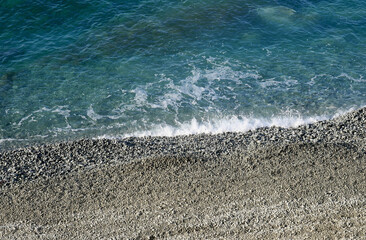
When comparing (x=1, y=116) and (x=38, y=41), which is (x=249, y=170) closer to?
(x=1, y=116)

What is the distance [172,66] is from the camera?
40438 mm

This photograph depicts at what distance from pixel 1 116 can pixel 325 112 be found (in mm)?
23418

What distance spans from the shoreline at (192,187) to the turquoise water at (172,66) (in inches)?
147

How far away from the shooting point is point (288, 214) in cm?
2512

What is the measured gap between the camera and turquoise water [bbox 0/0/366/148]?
35.4 metres

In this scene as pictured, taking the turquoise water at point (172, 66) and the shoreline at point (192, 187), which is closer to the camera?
the shoreline at point (192, 187)

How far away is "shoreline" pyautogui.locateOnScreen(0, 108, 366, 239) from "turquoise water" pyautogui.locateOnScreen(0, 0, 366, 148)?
12.3 feet

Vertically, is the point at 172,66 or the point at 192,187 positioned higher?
the point at 192,187

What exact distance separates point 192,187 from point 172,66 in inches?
619

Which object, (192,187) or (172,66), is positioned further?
(172,66)

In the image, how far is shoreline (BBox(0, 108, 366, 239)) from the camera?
2458 centimetres

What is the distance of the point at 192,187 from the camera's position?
88.7 ft

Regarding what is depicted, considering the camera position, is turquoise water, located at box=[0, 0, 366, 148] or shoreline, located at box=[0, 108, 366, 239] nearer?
shoreline, located at box=[0, 108, 366, 239]

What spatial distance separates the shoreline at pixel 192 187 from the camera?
24.6 m
